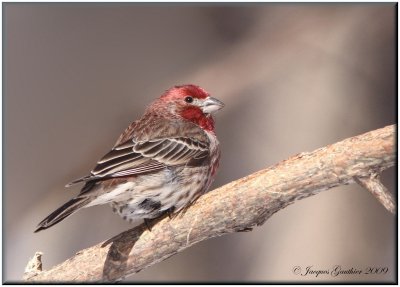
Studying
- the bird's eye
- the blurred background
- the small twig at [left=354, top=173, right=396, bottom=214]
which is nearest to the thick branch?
the small twig at [left=354, top=173, right=396, bottom=214]

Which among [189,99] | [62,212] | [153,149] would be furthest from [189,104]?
[62,212]

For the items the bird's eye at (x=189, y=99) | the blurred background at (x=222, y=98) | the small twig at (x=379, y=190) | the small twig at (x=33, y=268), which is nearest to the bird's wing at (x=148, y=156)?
the bird's eye at (x=189, y=99)

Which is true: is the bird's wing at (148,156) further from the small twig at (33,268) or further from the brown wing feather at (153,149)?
the small twig at (33,268)

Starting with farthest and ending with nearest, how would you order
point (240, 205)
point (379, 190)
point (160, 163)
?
point (160, 163), point (240, 205), point (379, 190)

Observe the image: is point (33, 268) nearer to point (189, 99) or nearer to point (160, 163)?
point (160, 163)

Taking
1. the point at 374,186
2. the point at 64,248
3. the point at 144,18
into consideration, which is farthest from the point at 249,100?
the point at 374,186

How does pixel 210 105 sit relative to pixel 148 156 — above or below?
above

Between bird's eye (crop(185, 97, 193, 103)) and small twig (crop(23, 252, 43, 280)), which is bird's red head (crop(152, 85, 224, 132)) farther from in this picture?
small twig (crop(23, 252, 43, 280))

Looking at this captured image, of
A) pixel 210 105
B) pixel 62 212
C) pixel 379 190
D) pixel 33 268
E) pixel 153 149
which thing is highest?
pixel 210 105
